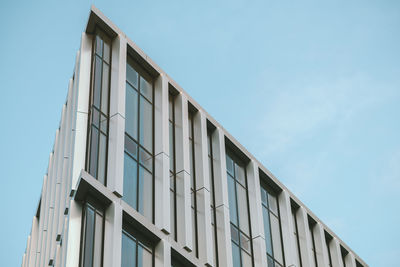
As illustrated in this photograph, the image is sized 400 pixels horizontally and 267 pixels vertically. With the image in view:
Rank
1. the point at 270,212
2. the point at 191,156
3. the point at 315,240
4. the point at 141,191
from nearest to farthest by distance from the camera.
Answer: the point at 141,191 → the point at 191,156 → the point at 270,212 → the point at 315,240

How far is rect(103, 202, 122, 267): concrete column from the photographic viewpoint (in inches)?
1005

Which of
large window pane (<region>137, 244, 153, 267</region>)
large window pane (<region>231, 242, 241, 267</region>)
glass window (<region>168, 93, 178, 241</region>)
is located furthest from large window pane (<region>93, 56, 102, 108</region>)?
large window pane (<region>231, 242, 241, 267</region>)

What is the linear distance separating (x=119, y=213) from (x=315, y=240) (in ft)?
66.0

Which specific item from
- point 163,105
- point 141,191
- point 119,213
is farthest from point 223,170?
point 119,213

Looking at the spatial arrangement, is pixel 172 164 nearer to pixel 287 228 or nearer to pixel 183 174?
pixel 183 174

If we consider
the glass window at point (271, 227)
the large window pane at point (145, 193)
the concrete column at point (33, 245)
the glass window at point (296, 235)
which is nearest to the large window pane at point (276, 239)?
the glass window at point (271, 227)

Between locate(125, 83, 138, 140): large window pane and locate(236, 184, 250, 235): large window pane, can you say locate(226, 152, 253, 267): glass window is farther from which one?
locate(125, 83, 138, 140): large window pane

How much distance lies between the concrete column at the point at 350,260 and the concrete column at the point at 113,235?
23970mm

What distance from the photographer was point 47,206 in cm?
3756

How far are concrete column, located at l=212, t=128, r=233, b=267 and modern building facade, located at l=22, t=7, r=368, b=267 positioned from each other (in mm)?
57

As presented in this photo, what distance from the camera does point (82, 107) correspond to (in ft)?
94.9

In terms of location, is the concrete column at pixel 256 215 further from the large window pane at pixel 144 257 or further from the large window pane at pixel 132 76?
the large window pane at pixel 132 76

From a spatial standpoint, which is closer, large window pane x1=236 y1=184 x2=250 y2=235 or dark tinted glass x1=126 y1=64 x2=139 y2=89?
dark tinted glass x1=126 y1=64 x2=139 y2=89

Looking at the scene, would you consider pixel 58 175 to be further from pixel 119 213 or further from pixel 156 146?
pixel 119 213
